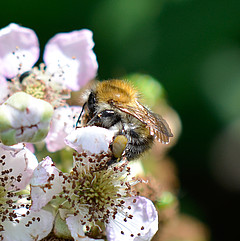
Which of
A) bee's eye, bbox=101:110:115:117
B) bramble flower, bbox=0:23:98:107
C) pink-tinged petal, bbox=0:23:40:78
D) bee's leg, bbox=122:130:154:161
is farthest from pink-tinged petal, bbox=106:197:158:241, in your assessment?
pink-tinged petal, bbox=0:23:40:78

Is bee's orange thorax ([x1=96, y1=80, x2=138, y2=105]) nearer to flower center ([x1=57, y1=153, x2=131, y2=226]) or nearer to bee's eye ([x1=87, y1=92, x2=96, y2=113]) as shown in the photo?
bee's eye ([x1=87, y1=92, x2=96, y2=113])

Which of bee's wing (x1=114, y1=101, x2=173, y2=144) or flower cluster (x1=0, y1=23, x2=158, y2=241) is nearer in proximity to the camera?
flower cluster (x1=0, y1=23, x2=158, y2=241)

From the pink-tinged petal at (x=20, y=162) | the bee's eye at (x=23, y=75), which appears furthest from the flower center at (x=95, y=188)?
the bee's eye at (x=23, y=75)

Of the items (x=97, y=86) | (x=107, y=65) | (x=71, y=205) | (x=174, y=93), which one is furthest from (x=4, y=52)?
(x=174, y=93)

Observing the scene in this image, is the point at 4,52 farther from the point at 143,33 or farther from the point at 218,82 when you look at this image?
the point at 218,82

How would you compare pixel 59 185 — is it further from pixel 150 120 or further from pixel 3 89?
pixel 3 89

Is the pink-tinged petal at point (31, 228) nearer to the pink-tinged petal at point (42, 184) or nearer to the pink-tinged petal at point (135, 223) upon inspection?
the pink-tinged petal at point (42, 184)

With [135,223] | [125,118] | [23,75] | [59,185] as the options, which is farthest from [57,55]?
[135,223]
